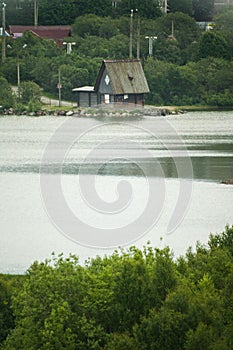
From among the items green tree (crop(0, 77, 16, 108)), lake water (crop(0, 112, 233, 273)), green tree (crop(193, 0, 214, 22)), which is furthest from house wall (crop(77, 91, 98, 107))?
green tree (crop(193, 0, 214, 22))

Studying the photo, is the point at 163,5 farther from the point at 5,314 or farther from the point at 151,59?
the point at 5,314

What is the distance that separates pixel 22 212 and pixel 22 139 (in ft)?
35.5

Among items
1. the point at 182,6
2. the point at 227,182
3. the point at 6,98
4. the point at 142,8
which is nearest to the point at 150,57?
the point at 6,98

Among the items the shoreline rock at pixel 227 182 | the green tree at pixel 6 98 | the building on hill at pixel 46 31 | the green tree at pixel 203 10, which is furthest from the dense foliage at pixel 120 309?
the green tree at pixel 203 10

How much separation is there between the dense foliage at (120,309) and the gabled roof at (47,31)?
35.4 metres

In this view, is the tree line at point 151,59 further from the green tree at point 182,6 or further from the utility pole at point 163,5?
the green tree at point 182,6

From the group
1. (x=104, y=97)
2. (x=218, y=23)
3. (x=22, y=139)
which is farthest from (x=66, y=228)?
(x=218, y=23)

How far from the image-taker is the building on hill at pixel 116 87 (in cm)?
3641

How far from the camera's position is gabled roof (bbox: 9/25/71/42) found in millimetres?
47281

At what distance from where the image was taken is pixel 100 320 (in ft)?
35.1

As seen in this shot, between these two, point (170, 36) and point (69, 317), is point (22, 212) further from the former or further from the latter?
point (170, 36)

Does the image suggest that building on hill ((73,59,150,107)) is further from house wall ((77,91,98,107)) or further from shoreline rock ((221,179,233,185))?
shoreline rock ((221,179,233,185))

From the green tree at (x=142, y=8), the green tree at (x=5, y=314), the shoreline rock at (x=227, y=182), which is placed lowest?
the green tree at (x=5, y=314)

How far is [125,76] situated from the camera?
120 feet
